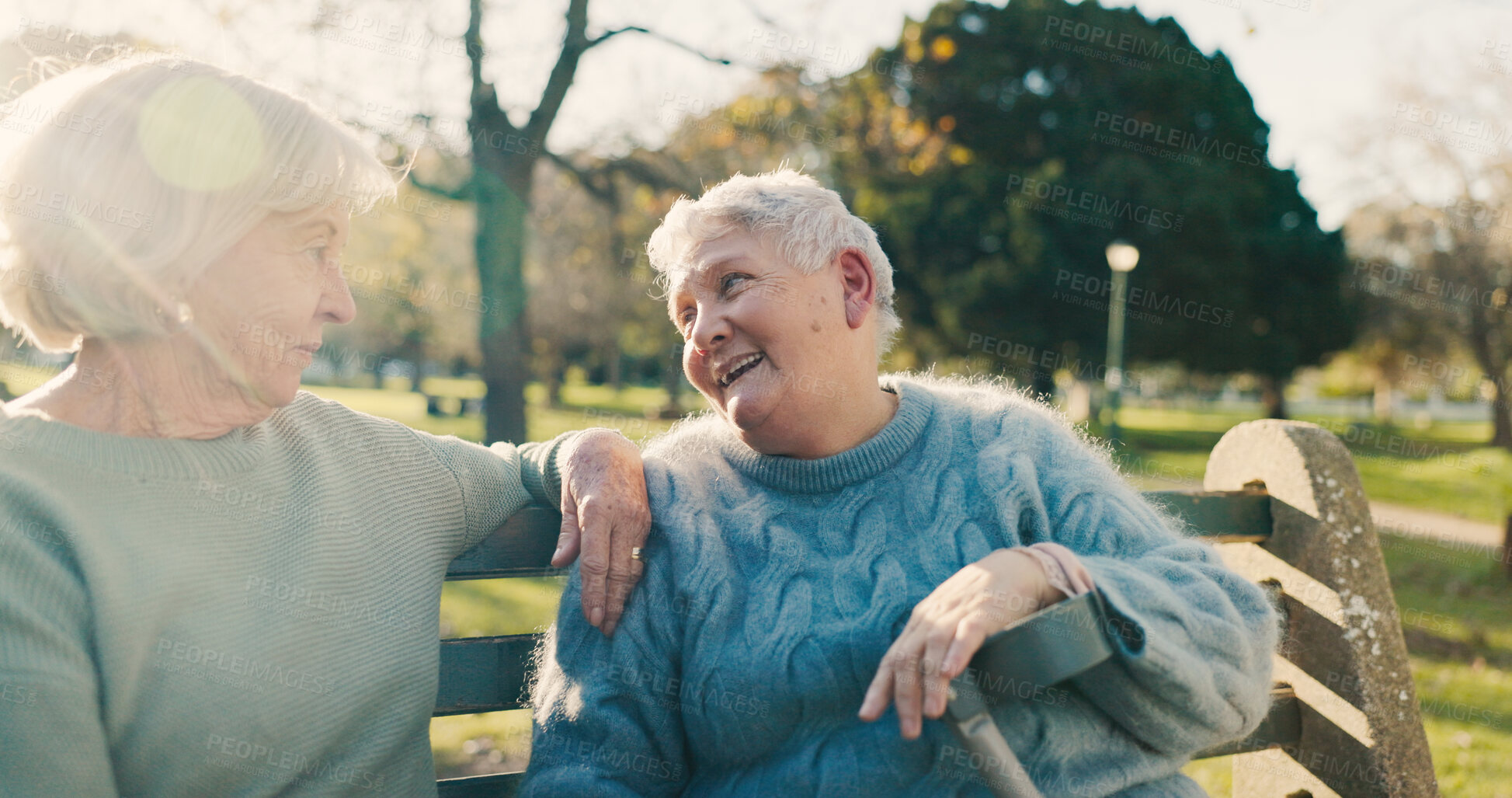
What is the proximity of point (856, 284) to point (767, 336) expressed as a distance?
280mm

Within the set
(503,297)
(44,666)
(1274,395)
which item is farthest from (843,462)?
(1274,395)

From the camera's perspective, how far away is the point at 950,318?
21.1 m

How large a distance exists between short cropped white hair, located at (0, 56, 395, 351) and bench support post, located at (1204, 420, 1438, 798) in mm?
2496

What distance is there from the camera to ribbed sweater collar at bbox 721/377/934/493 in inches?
84.9

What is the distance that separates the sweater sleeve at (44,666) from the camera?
143 cm

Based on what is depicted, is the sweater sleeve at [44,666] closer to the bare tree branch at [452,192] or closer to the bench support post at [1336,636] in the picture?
the bench support post at [1336,636]

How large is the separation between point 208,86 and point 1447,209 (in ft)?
67.3

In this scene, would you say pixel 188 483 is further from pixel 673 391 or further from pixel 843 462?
pixel 673 391

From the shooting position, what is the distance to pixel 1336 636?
245 centimetres

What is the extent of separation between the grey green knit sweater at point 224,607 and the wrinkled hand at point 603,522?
282mm

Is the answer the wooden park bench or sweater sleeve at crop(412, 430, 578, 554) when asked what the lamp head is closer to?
the wooden park bench

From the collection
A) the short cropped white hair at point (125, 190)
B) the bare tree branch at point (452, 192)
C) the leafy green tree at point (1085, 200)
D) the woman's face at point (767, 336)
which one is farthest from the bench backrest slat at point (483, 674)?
the leafy green tree at point (1085, 200)

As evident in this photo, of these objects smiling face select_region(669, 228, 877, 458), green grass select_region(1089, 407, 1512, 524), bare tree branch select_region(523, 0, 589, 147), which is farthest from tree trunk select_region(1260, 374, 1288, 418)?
smiling face select_region(669, 228, 877, 458)

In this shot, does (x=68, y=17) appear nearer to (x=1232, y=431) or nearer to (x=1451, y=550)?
(x=1232, y=431)
